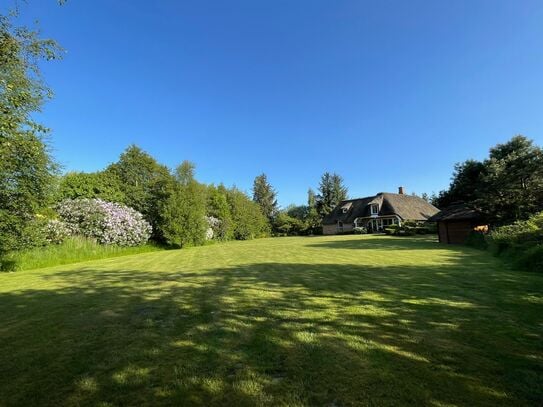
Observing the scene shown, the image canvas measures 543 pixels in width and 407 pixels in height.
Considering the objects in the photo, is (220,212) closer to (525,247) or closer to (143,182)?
(143,182)

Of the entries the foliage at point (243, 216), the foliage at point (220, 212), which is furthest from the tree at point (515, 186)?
the foliage at point (243, 216)

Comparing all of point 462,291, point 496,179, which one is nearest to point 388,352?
point 462,291

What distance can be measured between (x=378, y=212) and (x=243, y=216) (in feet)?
66.7

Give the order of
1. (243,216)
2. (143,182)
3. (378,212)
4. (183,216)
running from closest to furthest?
1. (183,216)
2. (143,182)
3. (243,216)
4. (378,212)

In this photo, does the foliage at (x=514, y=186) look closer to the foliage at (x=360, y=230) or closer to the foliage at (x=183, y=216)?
the foliage at (x=183, y=216)

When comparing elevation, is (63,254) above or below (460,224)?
below

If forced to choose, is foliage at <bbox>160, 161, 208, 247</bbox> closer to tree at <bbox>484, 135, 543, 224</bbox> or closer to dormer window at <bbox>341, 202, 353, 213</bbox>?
tree at <bbox>484, 135, 543, 224</bbox>

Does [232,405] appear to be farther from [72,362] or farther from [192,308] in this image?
[192,308]

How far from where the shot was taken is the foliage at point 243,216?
3984cm

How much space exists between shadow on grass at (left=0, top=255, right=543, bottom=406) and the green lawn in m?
0.02

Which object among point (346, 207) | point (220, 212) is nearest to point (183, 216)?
point (220, 212)

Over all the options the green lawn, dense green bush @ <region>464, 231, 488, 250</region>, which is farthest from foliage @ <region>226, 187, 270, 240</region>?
the green lawn

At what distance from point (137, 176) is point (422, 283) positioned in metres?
27.8

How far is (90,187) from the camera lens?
22078mm
